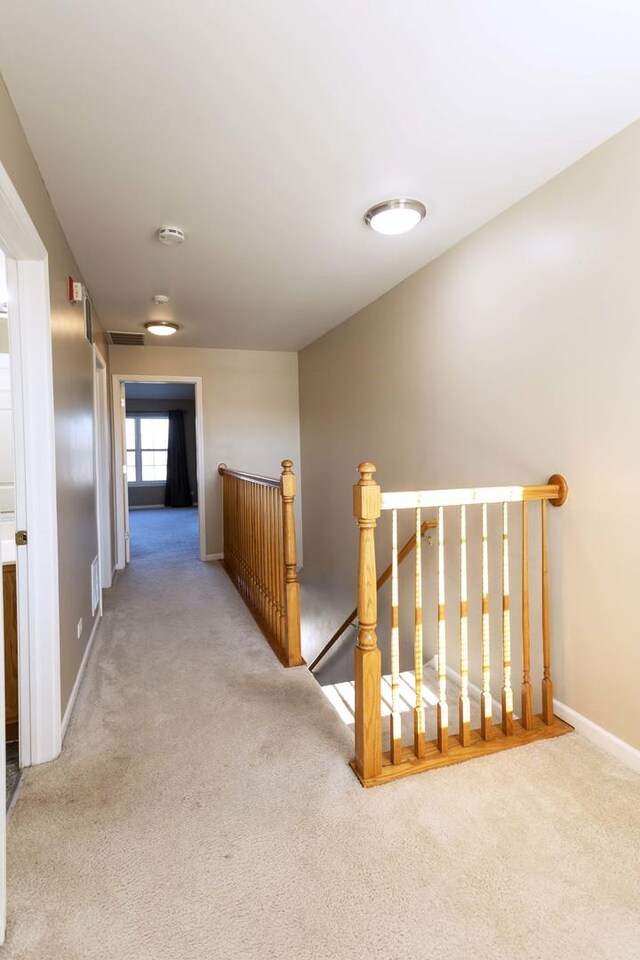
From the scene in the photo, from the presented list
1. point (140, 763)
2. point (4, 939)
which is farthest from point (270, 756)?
point (4, 939)

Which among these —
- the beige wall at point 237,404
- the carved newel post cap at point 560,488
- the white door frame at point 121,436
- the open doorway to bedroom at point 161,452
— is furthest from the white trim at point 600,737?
the open doorway to bedroom at point 161,452

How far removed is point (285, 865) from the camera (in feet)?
4.62

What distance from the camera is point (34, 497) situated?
1874mm

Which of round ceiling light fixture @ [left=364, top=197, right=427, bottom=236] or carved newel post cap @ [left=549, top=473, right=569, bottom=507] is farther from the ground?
round ceiling light fixture @ [left=364, top=197, right=427, bottom=236]

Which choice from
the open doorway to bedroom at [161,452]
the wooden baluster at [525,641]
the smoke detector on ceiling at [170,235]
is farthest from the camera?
the open doorway to bedroom at [161,452]

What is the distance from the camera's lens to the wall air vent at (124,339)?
4454 millimetres

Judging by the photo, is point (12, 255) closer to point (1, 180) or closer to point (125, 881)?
point (1, 180)

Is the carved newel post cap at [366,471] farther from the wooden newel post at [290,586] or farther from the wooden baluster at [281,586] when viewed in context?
the wooden baluster at [281,586]

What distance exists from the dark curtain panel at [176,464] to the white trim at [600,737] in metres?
8.97

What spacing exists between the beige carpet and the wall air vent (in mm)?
3289

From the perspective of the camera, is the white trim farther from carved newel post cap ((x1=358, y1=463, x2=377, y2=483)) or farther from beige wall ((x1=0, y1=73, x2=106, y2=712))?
beige wall ((x1=0, y1=73, x2=106, y2=712))

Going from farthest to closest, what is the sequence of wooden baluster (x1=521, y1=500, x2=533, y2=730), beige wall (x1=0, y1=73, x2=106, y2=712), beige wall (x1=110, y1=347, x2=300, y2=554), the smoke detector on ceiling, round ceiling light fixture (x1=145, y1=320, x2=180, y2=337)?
beige wall (x1=110, y1=347, x2=300, y2=554), round ceiling light fixture (x1=145, y1=320, x2=180, y2=337), the smoke detector on ceiling, wooden baluster (x1=521, y1=500, x2=533, y2=730), beige wall (x1=0, y1=73, x2=106, y2=712)

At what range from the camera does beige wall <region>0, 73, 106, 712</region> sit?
1.71m

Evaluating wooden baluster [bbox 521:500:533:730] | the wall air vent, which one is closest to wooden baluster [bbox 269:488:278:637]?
wooden baluster [bbox 521:500:533:730]
